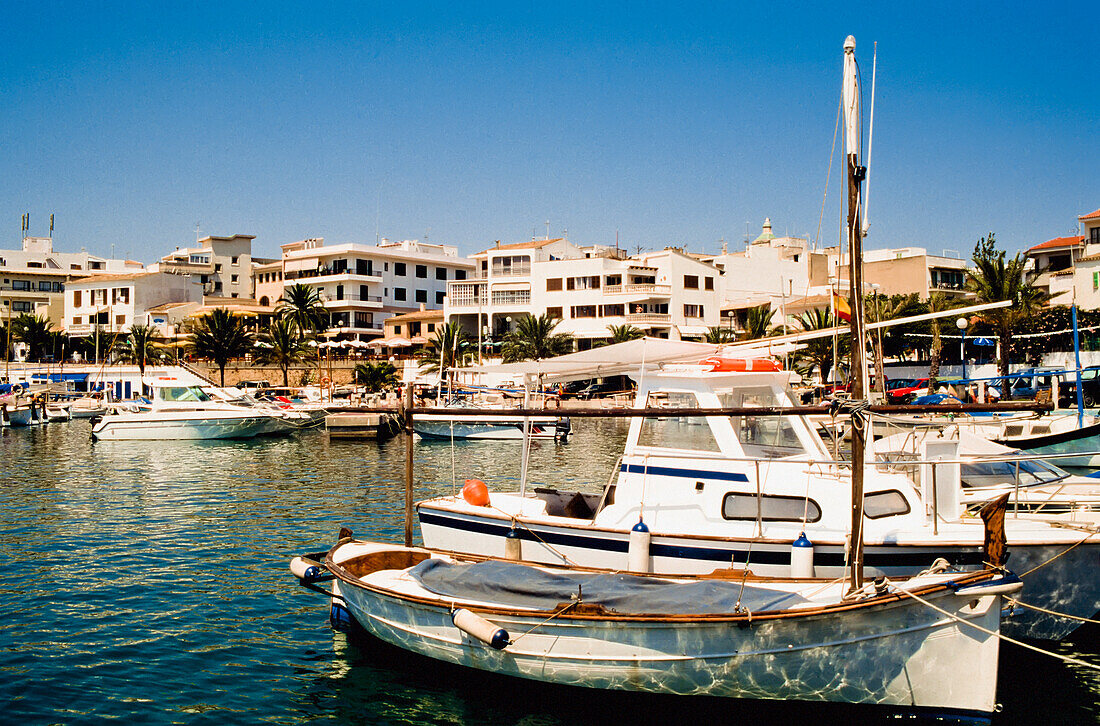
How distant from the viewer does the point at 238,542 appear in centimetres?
1933

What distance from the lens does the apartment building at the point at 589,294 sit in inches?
2950

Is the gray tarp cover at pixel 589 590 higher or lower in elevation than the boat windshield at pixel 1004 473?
lower

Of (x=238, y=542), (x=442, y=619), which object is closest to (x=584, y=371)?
(x=442, y=619)

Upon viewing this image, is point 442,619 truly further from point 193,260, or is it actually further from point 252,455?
point 193,260

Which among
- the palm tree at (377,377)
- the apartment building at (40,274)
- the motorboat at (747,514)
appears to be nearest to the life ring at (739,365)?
the motorboat at (747,514)

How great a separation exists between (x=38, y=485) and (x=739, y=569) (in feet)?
82.7

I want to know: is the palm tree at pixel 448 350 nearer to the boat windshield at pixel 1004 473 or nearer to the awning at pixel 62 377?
the awning at pixel 62 377

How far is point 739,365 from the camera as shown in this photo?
13719mm

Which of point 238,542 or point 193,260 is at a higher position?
Answer: point 193,260

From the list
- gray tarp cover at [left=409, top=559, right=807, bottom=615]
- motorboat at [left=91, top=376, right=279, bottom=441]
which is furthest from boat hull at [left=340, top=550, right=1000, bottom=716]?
motorboat at [left=91, top=376, right=279, bottom=441]

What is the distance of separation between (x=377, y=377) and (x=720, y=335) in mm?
27216

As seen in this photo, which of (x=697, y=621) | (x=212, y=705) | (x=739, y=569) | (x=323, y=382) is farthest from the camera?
(x=323, y=382)

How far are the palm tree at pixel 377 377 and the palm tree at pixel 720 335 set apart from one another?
79.3 ft

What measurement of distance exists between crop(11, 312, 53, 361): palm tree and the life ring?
293 ft
